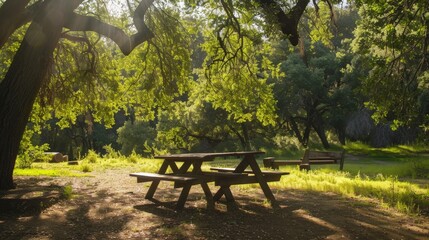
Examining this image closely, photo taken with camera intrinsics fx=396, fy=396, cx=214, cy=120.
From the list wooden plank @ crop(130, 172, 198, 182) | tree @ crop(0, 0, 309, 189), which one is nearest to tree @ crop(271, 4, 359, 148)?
tree @ crop(0, 0, 309, 189)

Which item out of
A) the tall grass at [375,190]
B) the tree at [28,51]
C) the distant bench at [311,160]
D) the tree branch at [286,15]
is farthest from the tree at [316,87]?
the tree at [28,51]

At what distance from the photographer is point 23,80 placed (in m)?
8.32

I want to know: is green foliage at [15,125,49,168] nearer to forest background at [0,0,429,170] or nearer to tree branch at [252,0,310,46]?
forest background at [0,0,429,170]

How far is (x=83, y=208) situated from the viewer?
7375 mm

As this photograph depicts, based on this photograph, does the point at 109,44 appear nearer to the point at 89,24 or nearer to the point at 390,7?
the point at 89,24

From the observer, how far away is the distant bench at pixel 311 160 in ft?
50.5

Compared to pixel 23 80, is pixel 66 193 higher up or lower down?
lower down

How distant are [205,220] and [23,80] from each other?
4.97m

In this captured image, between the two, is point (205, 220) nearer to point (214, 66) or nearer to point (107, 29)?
point (107, 29)

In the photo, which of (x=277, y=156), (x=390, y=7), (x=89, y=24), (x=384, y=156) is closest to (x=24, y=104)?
(x=89, y=24)

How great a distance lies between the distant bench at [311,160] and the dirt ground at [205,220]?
6.49 m

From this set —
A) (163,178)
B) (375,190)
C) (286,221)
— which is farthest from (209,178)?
(375,190)

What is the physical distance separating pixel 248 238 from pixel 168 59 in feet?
28.3

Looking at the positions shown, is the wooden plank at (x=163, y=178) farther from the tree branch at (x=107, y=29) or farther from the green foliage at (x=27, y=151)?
the green foliage at (x=27, y=151)
